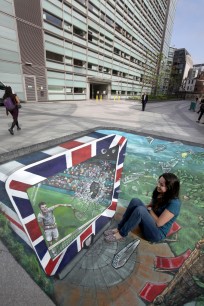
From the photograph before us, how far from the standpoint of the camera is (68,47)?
76.9ft

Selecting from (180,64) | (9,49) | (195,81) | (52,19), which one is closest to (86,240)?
(9,49)

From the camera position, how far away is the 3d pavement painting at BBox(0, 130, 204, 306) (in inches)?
63.1

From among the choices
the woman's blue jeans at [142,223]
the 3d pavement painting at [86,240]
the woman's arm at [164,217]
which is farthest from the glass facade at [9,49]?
the woman's arm at [164,217]

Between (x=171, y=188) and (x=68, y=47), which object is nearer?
(x=171, y=188)

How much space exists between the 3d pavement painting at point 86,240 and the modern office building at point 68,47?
19332mm

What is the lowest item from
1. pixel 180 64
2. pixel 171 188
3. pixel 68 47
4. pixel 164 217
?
pixel 164 217

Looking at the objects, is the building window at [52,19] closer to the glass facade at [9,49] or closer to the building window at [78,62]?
the glass facade at [9,49]

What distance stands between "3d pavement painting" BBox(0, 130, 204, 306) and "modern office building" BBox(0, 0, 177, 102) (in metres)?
19.3

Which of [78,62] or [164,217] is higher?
Result: [78,62]

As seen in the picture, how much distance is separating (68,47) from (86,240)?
26.8 meters

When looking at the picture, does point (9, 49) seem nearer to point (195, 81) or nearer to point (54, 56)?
point (54, 56)

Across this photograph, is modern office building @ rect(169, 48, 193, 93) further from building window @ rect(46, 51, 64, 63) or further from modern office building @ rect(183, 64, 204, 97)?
building window @ rect(46, 51, 64, 63)

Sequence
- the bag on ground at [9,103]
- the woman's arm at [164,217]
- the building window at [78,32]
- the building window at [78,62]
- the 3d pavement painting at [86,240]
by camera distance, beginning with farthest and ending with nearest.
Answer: the building window at [78,62] → the building window at [78,32] → the bag on ground at [9,103] → the woman's arm at [164,217] → the 3d pavement painting at [86,240]

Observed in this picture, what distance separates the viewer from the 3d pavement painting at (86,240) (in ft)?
5.26
